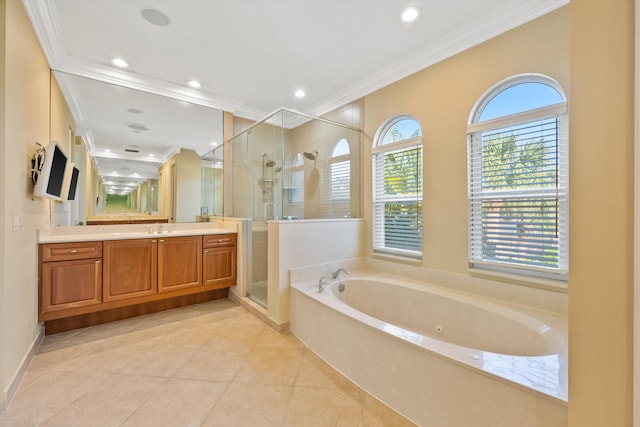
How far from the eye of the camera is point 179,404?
162 centimetres

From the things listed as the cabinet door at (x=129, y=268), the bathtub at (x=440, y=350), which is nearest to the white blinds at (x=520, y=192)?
the bathtub at (x=440, y=350)

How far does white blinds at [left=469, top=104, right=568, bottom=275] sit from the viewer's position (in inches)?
75.1

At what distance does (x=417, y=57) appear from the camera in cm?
260

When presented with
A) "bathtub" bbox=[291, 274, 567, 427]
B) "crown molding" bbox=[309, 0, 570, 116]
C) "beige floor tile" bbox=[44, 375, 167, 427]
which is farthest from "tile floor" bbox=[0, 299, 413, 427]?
"crown molding" bbox=[309, 0, 570, 116]

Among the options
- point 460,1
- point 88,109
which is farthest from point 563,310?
point 88,109

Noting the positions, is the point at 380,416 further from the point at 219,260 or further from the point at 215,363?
the point at 219,260

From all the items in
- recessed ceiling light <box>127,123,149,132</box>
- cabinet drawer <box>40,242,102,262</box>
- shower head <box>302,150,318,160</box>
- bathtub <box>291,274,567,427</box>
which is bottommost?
bathtub <box>291,274,567,427</box>

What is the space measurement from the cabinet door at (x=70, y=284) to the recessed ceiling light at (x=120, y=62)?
6.55 ft

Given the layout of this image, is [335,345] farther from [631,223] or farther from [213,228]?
[213,228]

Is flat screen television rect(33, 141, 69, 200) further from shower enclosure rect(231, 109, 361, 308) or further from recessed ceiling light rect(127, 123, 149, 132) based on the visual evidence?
shower enclosure rect(231, 109, 361, 308)

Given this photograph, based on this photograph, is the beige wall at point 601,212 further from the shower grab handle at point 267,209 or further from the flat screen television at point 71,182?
the flat screen television at point 71,182

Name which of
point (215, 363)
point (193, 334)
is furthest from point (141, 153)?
point (215, 363)

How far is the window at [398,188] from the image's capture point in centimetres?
A: 277

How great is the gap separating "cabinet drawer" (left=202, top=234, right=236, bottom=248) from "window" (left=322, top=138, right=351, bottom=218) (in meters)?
1.29
